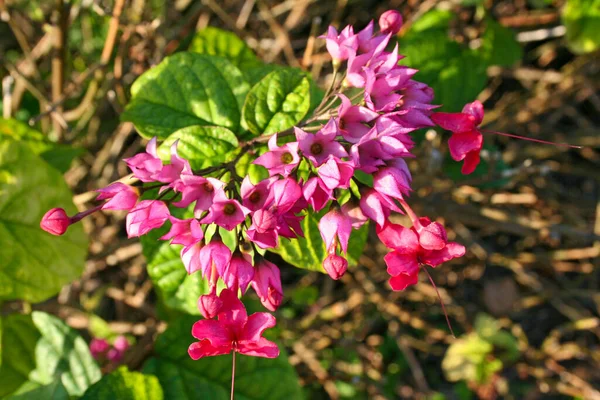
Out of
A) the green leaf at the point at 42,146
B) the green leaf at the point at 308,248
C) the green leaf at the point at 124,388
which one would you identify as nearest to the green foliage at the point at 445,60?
the green leaf at the point at 308,248

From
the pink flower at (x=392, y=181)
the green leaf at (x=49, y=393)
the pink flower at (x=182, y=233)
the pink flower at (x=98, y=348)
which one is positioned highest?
the pink flower at (x=182, y=233)

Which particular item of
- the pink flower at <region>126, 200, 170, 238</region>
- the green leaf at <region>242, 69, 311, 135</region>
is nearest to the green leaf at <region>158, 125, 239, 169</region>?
the green leaf at <region>242, 69, 311, 135</region>

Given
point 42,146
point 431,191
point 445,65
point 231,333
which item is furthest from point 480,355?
point 42,146

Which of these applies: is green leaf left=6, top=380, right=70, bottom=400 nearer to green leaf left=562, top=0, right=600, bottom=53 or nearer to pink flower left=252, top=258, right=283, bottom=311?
pink flower left=252, top=258, right=283, bottom=311

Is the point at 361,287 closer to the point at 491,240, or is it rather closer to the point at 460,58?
the point at 491,240

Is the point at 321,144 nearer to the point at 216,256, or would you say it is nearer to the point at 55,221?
the point at 216,256

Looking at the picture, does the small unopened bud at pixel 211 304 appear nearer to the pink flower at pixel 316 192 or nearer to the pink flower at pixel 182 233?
the pink flower at pixel 182 233

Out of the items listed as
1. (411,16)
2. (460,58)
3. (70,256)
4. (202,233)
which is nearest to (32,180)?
(70,256)
